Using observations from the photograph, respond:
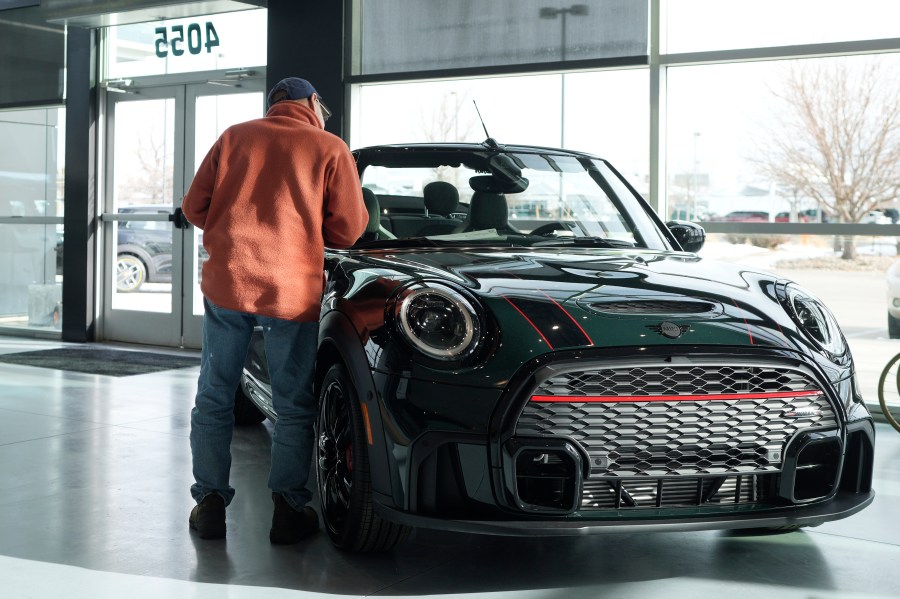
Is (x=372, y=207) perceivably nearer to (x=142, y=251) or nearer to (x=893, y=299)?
(x=893, y=299)

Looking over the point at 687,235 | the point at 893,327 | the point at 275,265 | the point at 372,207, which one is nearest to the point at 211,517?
the point at 275,265

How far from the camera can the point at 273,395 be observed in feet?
10.2

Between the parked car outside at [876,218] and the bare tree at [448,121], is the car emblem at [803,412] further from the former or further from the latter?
the bare tree at [448,121]

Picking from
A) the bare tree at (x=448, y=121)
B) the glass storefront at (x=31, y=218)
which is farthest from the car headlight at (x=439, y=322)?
the glass storefront at (x=31, y=218)

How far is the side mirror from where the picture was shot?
12.8ft

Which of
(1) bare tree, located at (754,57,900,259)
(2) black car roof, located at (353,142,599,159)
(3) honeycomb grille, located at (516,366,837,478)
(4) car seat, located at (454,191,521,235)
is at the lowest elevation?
(3) honeycomb grille, located at (516,366,837,478)

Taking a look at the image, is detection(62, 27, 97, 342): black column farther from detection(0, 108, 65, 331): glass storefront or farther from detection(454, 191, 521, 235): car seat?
detection(454, 191, 521, 235): car seat

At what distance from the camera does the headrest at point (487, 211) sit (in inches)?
141

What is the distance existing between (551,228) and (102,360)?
17.0 feet

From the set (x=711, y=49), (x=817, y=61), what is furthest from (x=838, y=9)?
(x=711, y=49)

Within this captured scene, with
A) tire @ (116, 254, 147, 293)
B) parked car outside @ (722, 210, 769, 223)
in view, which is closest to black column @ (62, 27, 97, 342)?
tire @ (116, 254, 147, 293)

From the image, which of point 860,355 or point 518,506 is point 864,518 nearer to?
point 518,506

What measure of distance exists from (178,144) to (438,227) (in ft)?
18.7

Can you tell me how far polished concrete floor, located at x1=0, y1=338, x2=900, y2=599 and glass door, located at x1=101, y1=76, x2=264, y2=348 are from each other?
4835 mm
